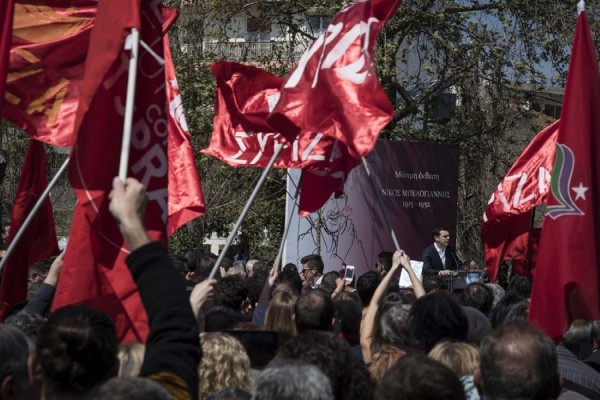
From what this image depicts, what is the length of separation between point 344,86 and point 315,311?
7.13ft

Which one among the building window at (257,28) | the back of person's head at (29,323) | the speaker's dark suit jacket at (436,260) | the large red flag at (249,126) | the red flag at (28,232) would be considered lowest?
the back of person's head at (29,323)

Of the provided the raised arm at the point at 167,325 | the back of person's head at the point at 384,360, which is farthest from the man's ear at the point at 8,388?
the back of person's head at the point at 384,360

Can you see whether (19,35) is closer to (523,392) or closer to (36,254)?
(36,254)

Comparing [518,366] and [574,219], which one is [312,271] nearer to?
[574,219]

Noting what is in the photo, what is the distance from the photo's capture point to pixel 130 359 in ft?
14.9

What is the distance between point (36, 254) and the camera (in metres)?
8.64

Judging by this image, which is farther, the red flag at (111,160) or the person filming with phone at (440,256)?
the person filming with phone at (440,256)

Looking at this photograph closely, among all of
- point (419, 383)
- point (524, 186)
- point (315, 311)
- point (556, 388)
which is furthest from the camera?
point (524, 186)

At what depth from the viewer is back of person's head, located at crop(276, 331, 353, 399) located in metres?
4.19

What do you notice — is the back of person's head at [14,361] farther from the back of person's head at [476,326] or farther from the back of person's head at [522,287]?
the back of person's head at [522,287]

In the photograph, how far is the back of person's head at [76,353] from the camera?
3441 millimetres

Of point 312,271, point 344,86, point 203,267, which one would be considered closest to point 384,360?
point 344,86

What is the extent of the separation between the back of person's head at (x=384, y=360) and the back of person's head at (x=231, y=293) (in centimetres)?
263

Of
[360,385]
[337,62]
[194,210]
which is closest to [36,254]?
[194,210]
